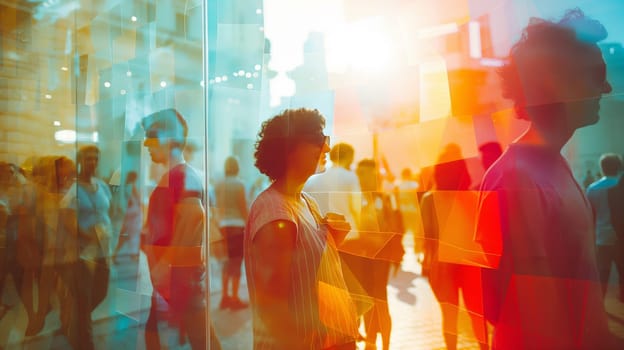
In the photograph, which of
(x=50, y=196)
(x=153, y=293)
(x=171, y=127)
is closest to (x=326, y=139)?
(x=171, y=127)

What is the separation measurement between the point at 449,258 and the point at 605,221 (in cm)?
32

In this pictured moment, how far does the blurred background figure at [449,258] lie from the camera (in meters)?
0.91

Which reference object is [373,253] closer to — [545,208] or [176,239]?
[545,208]

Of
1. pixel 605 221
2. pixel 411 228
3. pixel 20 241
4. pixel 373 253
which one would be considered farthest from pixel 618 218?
pixel 20 241

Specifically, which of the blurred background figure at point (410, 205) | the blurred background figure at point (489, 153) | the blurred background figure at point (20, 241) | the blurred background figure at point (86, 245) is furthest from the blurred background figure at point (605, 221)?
the blurred background figure at point (20, 241)

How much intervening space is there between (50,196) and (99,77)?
85 cm

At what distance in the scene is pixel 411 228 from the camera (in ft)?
3.29

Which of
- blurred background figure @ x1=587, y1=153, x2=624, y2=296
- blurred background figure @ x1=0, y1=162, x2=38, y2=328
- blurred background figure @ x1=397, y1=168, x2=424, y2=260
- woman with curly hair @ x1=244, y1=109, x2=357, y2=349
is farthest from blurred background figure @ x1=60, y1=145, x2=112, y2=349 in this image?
blurred background figure @ x1=587, y1=153, x2=624, y2=296

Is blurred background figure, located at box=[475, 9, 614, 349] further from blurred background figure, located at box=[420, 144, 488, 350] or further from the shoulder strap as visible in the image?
the shoulder strap

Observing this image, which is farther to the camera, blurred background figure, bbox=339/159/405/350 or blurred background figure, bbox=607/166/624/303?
blurred background figure, bbox=339/159/405/350

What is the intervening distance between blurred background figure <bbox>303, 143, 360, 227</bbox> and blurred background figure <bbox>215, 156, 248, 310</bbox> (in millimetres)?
400

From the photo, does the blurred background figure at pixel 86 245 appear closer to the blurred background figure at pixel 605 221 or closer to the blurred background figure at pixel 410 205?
the blurred background figure at pixel 410 205

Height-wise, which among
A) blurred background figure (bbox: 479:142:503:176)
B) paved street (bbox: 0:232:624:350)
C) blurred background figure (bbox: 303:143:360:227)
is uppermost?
blurred background figure (bbox: 479:142:503:176)

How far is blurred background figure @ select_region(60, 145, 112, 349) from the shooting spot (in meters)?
2.46
